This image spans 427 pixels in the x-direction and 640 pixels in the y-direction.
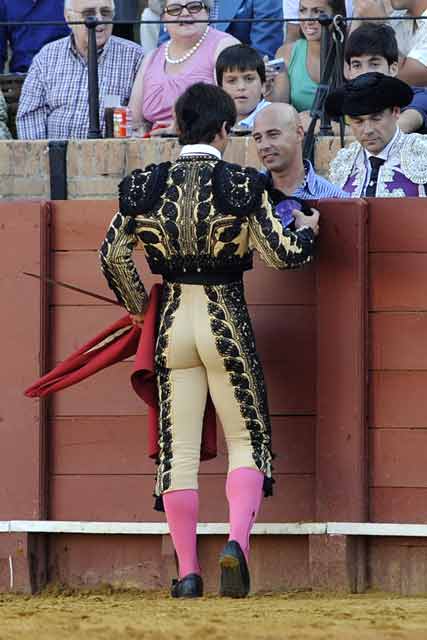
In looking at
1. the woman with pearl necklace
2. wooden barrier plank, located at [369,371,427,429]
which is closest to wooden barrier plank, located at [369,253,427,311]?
wooden barrier plank, located at [369,371,427,429]

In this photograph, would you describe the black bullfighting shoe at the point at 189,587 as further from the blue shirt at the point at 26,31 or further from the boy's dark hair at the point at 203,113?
the blue shirt at the point at 26,31

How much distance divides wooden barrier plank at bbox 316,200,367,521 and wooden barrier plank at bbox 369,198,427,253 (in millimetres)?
49

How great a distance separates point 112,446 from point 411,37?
249 cm

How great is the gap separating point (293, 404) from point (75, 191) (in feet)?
6.45

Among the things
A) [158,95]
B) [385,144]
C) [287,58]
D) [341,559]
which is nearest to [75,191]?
[158,95]

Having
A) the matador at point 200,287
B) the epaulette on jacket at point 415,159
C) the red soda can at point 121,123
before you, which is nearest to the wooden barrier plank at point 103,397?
the matador at point 200,287

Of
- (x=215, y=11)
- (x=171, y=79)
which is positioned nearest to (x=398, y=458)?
(x=171, y=79)

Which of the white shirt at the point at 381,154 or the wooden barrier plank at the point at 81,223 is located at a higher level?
the white shirt at the point at 381,154

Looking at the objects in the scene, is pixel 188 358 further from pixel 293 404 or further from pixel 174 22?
pixel 174 22

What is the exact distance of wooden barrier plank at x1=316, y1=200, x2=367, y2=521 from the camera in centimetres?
635

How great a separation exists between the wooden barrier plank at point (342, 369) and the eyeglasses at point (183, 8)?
2.05 metres

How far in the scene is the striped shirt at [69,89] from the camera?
8.33m

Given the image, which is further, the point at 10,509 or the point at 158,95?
the point at 158,95

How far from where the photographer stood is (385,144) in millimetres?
6637
